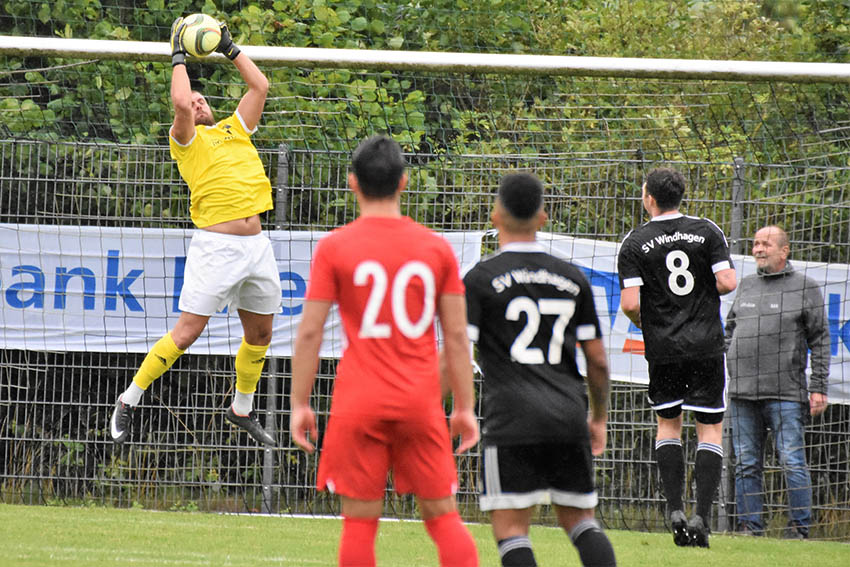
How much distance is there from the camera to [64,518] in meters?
7.23

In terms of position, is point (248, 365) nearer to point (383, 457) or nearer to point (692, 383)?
point (692, 383)

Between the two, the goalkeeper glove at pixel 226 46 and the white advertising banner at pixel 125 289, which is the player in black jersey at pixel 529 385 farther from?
the white advertising banner at pixel 125 289

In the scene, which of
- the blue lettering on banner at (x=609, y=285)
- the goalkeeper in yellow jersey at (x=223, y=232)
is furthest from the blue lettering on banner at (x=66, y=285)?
the blue lettering on banner at (x=609, y=285)

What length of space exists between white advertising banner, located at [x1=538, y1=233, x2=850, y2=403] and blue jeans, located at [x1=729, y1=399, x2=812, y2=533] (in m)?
0.51

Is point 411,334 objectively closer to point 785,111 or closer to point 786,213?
point 786,213

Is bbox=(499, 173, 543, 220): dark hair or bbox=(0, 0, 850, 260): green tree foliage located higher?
bbox=(0, 0, 850, 260): green tree foliage

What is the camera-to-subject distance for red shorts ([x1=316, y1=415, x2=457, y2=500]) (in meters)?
3.81

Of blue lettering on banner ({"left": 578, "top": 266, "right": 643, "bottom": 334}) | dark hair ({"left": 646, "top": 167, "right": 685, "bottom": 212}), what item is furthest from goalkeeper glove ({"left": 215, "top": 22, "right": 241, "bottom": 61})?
blue lettering on banner ({"left": 578, "top": 266, "right": 643, "bottom": 334})

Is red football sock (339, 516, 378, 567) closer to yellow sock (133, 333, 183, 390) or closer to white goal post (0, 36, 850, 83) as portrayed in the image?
yellow sock (133, 333, 183, 390)

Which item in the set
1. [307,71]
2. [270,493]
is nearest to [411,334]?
[270,493]

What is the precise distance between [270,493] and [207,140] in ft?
9.25

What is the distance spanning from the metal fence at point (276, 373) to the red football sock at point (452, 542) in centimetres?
472

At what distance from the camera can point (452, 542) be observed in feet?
12.8

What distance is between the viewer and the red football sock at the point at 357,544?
152 inches
